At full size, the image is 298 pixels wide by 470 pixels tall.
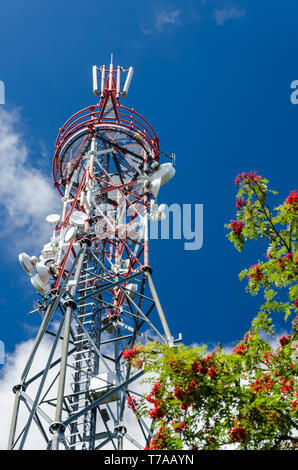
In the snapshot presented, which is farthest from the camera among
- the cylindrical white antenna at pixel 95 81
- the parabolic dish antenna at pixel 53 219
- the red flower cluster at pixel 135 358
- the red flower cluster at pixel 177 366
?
the cylindrical white antenna at pixel 95 81

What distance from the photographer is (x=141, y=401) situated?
1154 centimetres

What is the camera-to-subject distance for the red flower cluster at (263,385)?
10.3 metres

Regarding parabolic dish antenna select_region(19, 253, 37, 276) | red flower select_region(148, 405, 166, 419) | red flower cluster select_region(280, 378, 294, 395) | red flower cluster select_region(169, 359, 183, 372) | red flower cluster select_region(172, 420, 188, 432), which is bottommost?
red flower cluster select_region(172, 420, 188, 432)

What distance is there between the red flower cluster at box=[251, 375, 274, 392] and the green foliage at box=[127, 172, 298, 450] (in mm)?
18

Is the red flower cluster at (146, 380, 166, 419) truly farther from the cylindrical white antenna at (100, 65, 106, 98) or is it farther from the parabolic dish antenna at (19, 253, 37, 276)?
the cylindrical white antenna at (100, 65, 106, 98)

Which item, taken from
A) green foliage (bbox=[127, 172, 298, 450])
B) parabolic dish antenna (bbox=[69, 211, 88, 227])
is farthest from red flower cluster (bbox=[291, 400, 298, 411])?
parabolic dish antenna (bbox=[69, 211, 88, 227])

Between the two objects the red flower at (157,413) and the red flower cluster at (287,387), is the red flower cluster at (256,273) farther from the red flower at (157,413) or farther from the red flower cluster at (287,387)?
the red flower at (157,413)

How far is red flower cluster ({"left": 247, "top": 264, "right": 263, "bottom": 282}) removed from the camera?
11670 mm

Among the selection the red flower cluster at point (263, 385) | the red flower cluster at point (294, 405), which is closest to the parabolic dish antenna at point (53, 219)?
the red flower cluster at point (263, 385)

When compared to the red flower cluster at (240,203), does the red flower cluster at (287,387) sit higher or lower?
lower

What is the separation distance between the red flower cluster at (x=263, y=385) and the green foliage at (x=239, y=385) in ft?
0.06

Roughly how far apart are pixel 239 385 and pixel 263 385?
1.43 feet

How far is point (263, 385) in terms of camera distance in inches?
408
